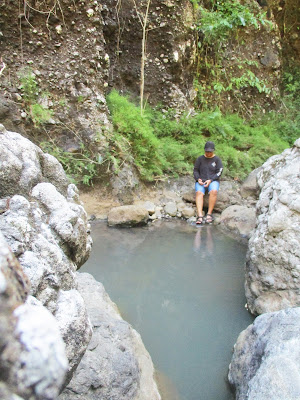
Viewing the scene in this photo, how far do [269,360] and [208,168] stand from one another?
482 cm

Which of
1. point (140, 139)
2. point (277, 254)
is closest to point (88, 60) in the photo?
point (140, 139)

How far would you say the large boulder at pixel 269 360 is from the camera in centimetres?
155

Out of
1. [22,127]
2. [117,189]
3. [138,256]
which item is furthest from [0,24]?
[138,256]

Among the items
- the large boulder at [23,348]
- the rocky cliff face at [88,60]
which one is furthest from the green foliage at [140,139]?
the large boulder at [23,348]

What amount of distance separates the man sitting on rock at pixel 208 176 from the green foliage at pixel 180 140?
45 cm

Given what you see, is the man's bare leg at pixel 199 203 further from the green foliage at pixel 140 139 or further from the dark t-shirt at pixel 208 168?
the green foliage at pixel 140 139

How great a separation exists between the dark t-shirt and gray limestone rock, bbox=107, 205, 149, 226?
4.94 ft

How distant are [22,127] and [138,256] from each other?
3.25 meters

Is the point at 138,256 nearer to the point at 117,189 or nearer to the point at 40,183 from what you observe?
the point at 117,189

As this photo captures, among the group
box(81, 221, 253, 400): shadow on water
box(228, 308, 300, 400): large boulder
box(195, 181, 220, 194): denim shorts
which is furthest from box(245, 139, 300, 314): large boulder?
box(195, 181, 220, 194): denim shorts

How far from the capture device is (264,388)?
158 centimetres

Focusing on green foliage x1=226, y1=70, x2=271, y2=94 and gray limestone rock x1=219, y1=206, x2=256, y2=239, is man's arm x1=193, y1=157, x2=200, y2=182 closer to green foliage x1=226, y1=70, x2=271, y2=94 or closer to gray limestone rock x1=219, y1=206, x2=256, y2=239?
gray limestone rock x1=219, y1=206, x2=256, y2=239

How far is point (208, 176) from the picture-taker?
6.24 meters

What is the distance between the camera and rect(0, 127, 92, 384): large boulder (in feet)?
3.50
